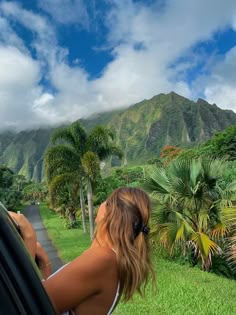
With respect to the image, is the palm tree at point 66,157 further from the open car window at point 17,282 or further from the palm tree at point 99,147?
the open car window at point 17,282

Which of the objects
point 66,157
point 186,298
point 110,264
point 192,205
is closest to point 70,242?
point 66,157

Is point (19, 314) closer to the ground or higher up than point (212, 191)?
higher up

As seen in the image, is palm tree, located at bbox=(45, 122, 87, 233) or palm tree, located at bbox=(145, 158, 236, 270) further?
palm tree, located at bbox=(45, 122, 87, 233)

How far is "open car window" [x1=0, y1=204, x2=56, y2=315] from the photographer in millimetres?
1013

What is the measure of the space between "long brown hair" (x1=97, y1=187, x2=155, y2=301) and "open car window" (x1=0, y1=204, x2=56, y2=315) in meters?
0.52

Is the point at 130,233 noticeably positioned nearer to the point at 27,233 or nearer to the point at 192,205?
the point at 27,233

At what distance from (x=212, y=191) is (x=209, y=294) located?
370 centimetres

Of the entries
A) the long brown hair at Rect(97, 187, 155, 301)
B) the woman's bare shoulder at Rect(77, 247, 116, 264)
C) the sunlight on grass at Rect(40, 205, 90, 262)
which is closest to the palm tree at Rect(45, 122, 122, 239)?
the sunlight on grass at Rect(40, 205, 90, 262)

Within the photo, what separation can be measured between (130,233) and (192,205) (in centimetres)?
842

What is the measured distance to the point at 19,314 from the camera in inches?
39.7

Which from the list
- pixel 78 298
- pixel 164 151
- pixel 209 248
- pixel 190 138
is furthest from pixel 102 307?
pixel 190 138

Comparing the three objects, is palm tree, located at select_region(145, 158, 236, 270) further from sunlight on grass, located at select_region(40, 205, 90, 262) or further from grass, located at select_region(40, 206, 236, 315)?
sunlight on grass, located at select_region(40, 205, 90, 262)

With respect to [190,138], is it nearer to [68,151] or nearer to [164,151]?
[164,151]

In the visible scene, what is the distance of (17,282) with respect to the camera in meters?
1.03
